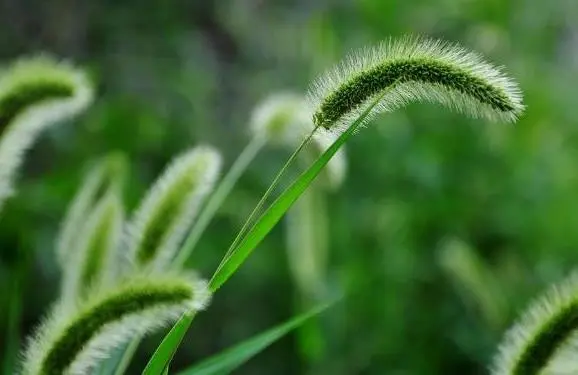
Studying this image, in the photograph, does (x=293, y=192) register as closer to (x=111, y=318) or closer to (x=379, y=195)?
(x=111, y=318)

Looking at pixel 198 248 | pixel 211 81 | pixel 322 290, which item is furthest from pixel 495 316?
pixel 211 81

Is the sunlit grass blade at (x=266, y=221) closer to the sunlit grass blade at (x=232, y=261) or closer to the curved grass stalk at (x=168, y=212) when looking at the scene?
the sunlit grass blade at (x=232, y=261)

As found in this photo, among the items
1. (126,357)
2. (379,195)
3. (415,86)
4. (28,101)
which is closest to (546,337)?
(415,86)

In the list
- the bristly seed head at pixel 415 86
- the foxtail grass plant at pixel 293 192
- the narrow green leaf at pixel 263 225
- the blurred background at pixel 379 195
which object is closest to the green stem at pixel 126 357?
the foxtail grass plant at pixel 293 192

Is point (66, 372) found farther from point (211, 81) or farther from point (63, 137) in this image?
point (211, 81)

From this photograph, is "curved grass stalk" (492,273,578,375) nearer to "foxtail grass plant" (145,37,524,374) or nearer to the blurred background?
"foxtail grass plant" (145,37,524,374)

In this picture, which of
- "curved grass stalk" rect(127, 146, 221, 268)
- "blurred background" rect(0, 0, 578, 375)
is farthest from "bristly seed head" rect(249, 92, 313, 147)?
"blurred background" rect(0, 0, 578, 375)
